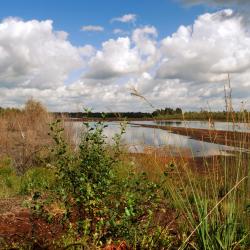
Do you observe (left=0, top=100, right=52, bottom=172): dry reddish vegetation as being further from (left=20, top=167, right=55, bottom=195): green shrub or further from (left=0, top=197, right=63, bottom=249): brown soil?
(left=0, top=197, right=63, bottom=249): brown soil

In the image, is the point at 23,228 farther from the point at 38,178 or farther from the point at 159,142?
the point at 159,142

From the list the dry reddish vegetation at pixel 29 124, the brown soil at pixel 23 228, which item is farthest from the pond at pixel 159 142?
the dry reddish vegetation at pixel 29 124

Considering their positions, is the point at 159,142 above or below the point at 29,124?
below

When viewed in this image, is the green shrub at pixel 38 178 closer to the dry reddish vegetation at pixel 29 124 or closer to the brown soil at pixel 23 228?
the brown soil at pixel 23 228

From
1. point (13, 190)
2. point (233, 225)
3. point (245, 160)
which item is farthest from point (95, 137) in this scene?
point (13, 190)

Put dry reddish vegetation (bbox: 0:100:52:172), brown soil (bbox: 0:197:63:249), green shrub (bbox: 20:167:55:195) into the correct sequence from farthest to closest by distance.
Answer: dry reddish vegetation (bbox: 0:100:52:172) → green shrub (bbox: 20:167:55:195) → brown soil (bbox: 0:197:63:249)

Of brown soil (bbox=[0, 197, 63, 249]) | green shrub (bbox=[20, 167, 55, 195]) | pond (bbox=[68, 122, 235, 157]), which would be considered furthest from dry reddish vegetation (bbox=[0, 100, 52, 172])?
brown soil (bbox=[0, 197, 63, 249])

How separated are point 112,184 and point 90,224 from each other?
17.8 inches

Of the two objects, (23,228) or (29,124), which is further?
(29,124)

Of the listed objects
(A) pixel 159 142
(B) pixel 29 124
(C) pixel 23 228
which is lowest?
(C) pixel 23 228

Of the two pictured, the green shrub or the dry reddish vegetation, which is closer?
the green shrub

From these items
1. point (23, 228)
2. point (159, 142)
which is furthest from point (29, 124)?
point (23, 228)

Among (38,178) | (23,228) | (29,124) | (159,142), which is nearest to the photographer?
(23,228)

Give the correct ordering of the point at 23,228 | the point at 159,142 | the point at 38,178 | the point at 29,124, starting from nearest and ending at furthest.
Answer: the point at 23,228 → the point at 38,178 → the point at 159,142 → the point at 29,124
